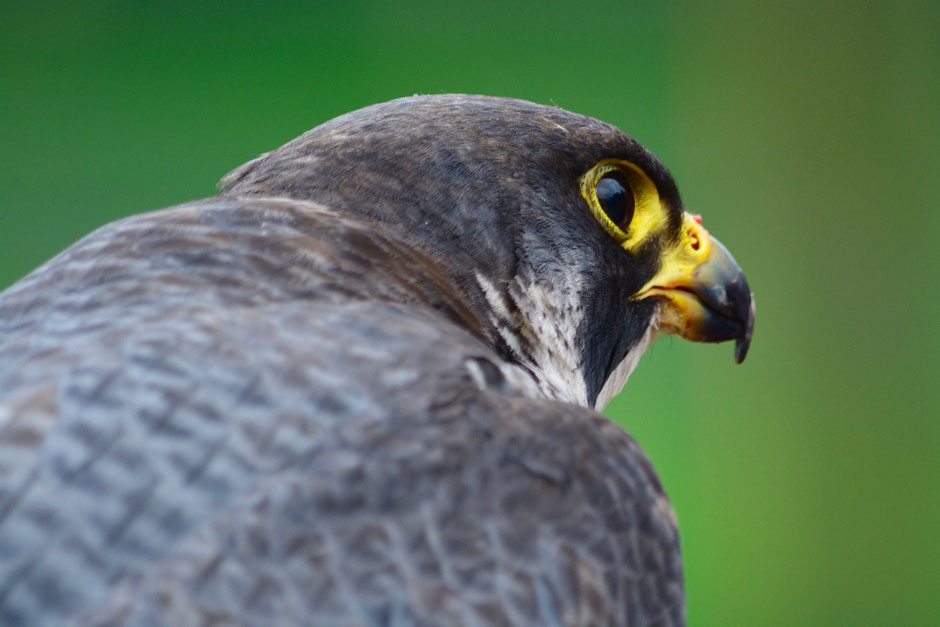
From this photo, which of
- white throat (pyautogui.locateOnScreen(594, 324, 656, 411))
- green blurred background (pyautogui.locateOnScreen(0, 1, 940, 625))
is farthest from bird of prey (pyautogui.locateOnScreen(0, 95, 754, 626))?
green blurred background (pyautogui.locateOnScreen(0, 1, 940, 625))

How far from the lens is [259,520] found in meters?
0.90

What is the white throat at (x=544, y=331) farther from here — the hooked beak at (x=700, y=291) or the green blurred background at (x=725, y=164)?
the green blurred background at (x=725, y=164)

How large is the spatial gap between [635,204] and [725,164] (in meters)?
2.82

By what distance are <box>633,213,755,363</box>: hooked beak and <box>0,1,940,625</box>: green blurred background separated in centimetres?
223

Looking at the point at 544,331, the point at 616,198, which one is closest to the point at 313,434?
the point at 544,331

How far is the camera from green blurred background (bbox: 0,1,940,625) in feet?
12.3

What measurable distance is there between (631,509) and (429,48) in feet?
10.5

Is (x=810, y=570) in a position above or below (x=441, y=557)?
below

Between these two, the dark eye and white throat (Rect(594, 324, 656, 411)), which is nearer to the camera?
the dark eye

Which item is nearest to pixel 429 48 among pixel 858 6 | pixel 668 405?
pixel 668 405

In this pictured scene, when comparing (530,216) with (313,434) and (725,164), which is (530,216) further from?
(725,164)

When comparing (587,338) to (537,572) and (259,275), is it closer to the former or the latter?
(259,275)

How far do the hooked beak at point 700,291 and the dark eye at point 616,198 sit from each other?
116 millimetres

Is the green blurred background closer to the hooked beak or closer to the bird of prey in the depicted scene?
the hooked beak
